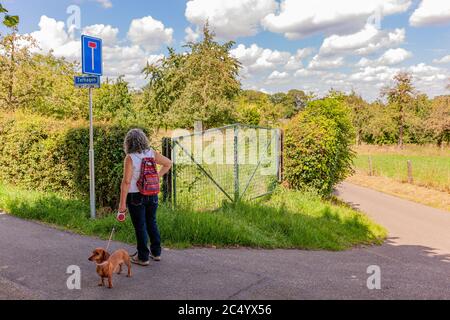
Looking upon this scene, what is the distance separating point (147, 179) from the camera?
189 inches

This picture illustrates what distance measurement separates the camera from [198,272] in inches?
193

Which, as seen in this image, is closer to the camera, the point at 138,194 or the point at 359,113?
the point at 138,194

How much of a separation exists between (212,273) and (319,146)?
792 cm

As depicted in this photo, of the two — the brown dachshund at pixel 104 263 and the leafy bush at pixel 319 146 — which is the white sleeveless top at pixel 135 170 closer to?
the brown dachshund at pixel 104 263

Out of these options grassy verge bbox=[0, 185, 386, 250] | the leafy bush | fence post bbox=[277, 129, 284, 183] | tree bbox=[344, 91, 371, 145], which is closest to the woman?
grassy verge bbox=[0, 185, 386, 250]

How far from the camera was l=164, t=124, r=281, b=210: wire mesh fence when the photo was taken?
27.2 feet

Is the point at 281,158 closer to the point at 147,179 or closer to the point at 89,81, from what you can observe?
the point at 89,81

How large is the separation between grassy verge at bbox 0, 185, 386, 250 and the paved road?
369mm

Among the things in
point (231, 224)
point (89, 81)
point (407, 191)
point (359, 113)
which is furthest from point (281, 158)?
point (359, 113)

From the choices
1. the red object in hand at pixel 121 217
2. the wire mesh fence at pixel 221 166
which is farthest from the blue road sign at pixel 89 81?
the red object in hand at pixel 121 217

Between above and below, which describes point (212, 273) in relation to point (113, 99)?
below

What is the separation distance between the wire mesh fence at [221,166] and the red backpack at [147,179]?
316cm

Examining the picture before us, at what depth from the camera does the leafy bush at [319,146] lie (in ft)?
39.5
